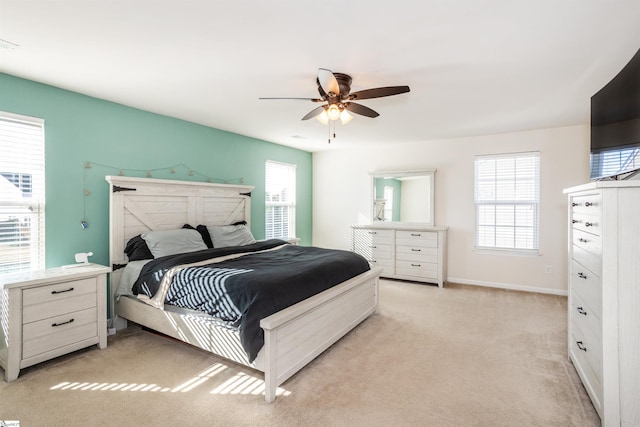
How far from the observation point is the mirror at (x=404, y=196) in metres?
5.49

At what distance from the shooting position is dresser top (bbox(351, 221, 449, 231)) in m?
5.18

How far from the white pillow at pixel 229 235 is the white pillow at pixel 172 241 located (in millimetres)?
268

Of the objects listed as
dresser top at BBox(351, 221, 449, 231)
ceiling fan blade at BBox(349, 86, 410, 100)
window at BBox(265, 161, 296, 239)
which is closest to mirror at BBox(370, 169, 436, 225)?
dresser top at BBox(351, 221, 449, 231)

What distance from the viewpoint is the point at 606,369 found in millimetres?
1757

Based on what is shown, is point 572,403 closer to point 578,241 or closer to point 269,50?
point 578,241

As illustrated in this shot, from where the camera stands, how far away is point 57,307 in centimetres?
259

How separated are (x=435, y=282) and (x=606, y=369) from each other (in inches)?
133

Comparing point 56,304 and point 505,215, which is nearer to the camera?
point 56,304

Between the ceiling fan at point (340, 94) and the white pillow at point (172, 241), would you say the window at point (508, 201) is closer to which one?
the ceiling fan at point (340, 94)

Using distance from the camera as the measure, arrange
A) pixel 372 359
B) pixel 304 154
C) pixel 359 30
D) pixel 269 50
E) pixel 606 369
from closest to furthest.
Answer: pixel 606 369, pixel 359 30, pixel 269 50, pixel 372 359, pixel 304 154

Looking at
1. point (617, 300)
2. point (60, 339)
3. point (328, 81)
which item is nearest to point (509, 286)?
point (617, 300)

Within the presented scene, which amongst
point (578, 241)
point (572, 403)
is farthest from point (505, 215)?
point (572, 403)

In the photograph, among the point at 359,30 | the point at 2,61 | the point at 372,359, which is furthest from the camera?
the point at 372,359

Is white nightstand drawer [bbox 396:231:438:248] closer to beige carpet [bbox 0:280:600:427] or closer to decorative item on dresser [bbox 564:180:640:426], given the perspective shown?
beige carpet [bbox 0:280:600:427]
